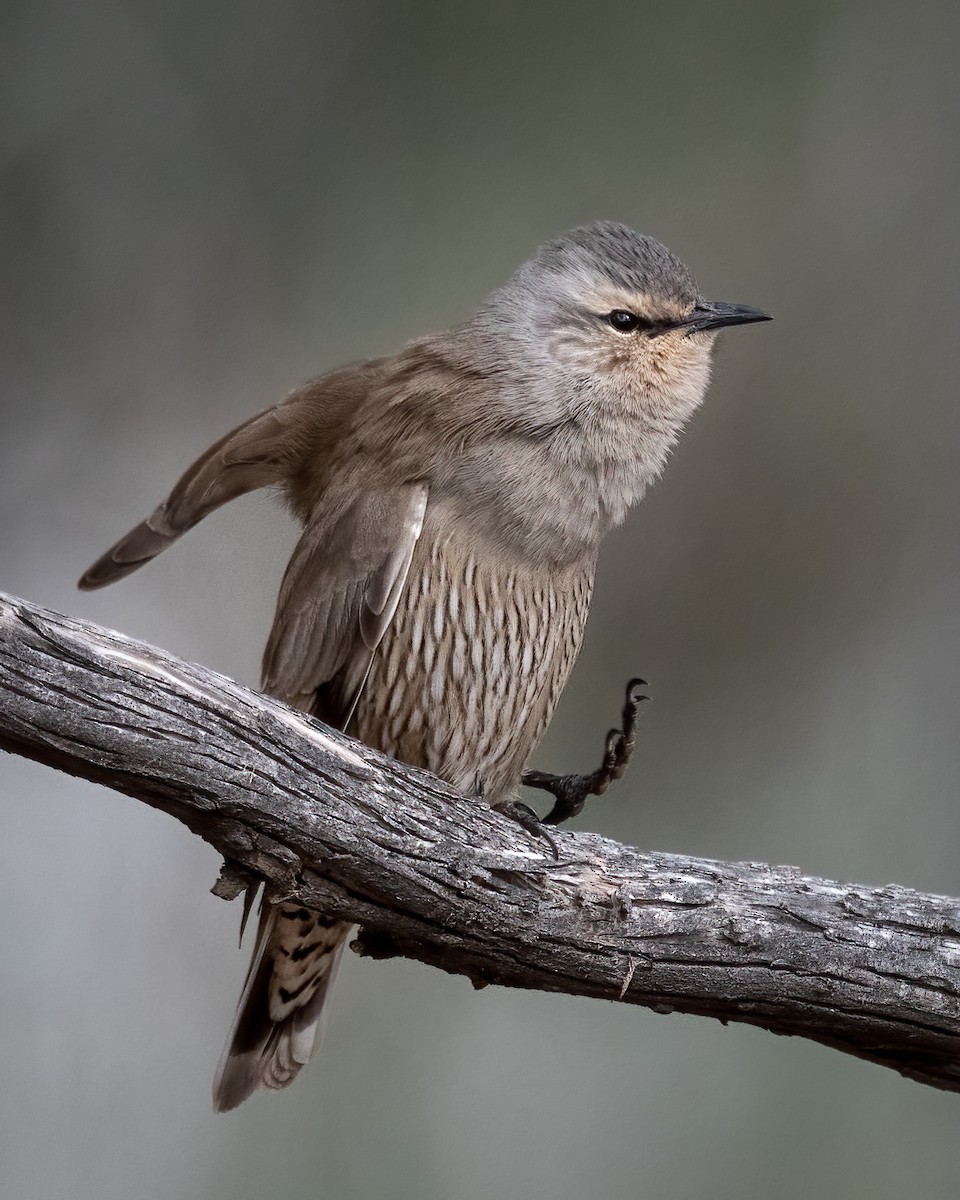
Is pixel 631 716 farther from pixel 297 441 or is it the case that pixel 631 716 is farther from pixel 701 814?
pixel 701 814

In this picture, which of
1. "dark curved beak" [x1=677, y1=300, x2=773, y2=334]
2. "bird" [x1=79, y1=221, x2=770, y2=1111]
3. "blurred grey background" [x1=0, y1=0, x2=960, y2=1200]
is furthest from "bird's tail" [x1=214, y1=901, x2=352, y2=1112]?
"dark curved beak" [x1=677, y1=300, x2=773, y2=334]

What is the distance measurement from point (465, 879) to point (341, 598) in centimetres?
53

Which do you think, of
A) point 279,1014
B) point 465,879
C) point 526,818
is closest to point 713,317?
point 526,818

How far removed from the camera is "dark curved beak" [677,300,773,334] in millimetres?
2084

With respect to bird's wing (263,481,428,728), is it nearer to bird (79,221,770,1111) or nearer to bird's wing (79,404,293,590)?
bird (79,221,770,1111)

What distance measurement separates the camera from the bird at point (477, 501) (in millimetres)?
2049

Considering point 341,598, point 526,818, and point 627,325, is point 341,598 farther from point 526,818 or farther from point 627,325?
point 627,325

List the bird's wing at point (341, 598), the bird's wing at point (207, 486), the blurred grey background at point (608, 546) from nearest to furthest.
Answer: the bird's wing at point (341, 598), the bird's wing at point (207, 486), the blurred grey background at point (608, 546)

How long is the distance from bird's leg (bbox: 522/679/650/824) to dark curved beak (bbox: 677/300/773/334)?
54cm

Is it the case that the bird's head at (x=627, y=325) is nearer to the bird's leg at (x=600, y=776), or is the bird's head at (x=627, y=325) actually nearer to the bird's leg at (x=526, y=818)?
the bird's leg at (x=600, y=776)

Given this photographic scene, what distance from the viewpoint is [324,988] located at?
230 centimetres

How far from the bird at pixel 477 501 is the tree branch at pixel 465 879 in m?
0.27

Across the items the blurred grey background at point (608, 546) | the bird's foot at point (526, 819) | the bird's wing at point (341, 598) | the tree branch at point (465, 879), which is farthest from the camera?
the blurred grey background at point (608, 546)

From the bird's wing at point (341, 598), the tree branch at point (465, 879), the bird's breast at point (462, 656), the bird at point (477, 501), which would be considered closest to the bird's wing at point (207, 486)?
the bird at point (477, 501)
